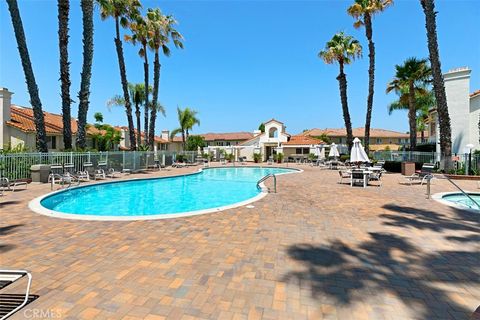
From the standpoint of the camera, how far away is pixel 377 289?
320 centimetres

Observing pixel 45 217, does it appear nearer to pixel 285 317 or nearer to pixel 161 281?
pixel 161 281

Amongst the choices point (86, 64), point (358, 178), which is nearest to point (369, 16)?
point (358, 178)

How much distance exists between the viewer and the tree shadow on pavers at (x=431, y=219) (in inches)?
228

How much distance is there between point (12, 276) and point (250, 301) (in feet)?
8.80

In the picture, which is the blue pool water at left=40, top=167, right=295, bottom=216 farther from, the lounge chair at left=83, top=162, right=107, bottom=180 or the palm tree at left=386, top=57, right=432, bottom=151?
the palm tree at left=386, top=57, right=432, bottom=151

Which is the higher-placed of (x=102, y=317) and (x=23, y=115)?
(x=23, y=115)

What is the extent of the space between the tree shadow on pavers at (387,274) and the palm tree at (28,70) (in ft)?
56.4

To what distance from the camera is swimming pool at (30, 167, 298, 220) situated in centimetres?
820

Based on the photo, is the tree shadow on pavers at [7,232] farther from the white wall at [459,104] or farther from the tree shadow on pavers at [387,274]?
the white wall at [459,104]

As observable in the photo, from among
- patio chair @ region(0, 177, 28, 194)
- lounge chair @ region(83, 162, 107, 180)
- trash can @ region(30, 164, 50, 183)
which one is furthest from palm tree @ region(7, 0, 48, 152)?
patio chair @ region(0, 177, 28, 194)

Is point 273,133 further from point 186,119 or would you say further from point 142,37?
point 142,37

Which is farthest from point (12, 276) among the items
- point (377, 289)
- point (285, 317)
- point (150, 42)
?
point (150, 42)

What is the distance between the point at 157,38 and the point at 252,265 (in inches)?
1120

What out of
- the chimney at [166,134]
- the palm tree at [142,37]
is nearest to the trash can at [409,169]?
the palm tree at [142,37]
